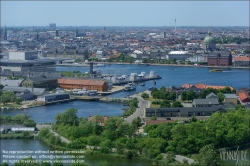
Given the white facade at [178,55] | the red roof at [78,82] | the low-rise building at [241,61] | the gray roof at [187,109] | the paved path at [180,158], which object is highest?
the white facade at [178,55]

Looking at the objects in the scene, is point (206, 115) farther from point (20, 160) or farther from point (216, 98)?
point (20, 160)

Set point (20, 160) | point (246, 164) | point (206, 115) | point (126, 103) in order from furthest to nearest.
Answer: point (126, 103) → point (206, 115) → point (246, 164) → point (20, 160)

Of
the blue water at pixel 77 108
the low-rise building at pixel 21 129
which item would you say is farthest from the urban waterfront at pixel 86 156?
the blue water at pixel 77 108

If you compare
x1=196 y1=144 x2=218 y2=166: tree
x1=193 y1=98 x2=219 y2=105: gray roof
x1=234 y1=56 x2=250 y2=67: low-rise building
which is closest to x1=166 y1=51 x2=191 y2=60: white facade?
x1=234 y1=56 x2=250 y2=67: low-rise building

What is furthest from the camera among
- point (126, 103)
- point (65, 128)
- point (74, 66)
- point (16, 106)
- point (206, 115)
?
point (74, 66)

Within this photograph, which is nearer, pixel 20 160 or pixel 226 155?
pixel 20 160

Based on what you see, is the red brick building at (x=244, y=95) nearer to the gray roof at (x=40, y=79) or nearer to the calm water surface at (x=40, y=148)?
the gray roof at (x=40, y=79)

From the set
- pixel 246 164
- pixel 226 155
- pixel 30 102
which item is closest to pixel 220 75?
pixel 30 102
